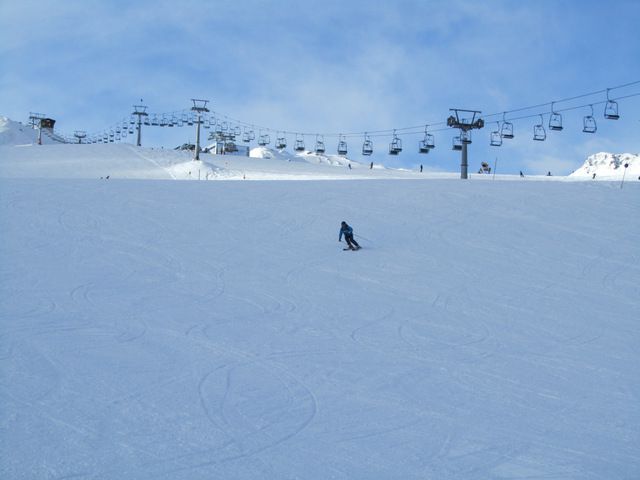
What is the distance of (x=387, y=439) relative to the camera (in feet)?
19.6

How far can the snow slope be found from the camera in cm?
559

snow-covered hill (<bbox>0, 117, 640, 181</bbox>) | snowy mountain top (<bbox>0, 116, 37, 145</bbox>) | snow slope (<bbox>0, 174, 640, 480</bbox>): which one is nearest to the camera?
snow slope (<bbox>0, 174, 640, 480</bbox>)

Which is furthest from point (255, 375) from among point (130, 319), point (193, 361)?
point (130, 319)

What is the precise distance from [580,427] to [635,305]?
691 cm

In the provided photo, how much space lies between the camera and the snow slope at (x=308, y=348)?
5.59m

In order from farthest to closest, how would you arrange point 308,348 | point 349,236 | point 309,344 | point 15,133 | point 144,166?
point 15,133 < point 144,166 < point 349,236 < point 309,344 < point 308,348

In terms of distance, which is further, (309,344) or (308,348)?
(309,344)

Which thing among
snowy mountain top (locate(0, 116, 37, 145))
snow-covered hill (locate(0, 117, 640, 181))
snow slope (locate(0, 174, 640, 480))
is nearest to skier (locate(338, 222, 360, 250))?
snow slope (locate(0, 174, 640, 480))

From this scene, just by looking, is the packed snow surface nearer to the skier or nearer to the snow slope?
the snow slope

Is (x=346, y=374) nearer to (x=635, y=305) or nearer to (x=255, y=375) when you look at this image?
(x=255, y=375)

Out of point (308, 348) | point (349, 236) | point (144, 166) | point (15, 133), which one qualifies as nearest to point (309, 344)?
point (308, 348)

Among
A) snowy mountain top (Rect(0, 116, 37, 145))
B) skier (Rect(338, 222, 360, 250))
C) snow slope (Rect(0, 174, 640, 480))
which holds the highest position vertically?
snowy mountain top (Rect(0, 116, 37, 145))

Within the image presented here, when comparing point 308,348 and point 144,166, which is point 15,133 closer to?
point 144,166

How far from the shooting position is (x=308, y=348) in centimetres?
858
